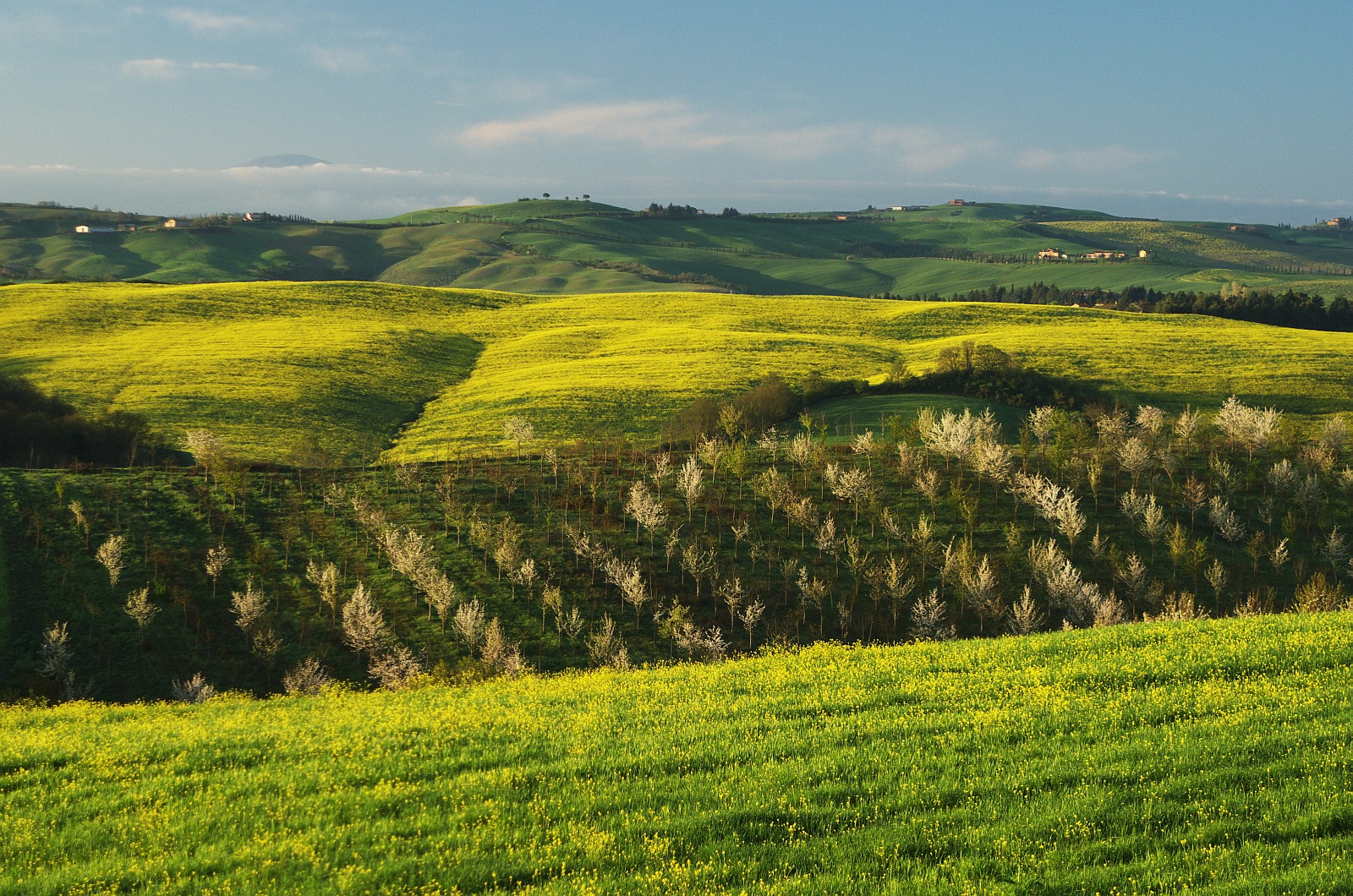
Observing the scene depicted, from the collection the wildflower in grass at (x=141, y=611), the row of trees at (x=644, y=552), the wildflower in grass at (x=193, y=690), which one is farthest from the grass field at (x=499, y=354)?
the wildflower in grass at (x=193, y=690)

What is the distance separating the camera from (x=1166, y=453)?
2916 inches

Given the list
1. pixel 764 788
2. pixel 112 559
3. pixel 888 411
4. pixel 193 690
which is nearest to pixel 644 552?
pixel 193 690

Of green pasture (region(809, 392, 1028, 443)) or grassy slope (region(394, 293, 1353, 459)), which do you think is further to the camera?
grassy slope (region(394, 293, 1353, 459))

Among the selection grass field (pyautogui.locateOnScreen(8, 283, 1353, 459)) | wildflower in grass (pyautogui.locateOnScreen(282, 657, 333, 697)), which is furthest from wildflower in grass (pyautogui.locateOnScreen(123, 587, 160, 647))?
grass field (pyautogui.locateOnScreen(8, 283, 1353, 459))

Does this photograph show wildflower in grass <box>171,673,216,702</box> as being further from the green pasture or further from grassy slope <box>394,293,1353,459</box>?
the green pasture

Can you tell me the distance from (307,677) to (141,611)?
1113 cm

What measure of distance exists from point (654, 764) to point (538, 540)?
152 feet

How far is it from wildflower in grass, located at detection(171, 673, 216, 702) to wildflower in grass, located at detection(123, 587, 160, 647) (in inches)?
224

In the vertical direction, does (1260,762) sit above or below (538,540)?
above

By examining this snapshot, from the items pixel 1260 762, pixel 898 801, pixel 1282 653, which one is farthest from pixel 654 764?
pixel 1282 653

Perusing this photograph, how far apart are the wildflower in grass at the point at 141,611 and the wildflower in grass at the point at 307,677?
8.67 meters

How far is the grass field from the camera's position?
309 feet

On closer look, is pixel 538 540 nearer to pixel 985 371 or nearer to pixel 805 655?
pixel 805 655

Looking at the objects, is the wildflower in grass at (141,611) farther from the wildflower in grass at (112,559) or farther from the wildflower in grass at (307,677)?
the wildflower in grass at (307,677)
